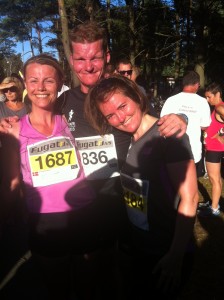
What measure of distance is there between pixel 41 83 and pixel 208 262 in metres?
2.75

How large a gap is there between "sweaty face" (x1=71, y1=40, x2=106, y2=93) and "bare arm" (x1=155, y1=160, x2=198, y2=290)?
3.79 feet

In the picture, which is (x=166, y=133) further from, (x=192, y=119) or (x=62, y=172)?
(x=192, y=119)

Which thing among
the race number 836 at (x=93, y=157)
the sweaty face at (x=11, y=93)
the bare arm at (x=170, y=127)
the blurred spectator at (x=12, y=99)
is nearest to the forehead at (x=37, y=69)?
the race number 836 at (x=93, y=157)

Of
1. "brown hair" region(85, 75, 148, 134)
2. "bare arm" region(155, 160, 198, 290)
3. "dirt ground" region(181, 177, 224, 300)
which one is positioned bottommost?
"dirt ground" region(181, 177, 224, 300)

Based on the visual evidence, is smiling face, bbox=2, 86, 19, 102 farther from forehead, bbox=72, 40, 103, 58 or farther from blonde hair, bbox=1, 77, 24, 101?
forehead, bbox=72, 40, 103, 58

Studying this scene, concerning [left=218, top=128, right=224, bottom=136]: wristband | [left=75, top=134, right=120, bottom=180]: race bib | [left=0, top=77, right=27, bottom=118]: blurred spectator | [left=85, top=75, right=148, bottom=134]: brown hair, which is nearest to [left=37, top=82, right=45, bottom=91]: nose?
[left=85, top=75, right=148, bottom=134]: brown hair

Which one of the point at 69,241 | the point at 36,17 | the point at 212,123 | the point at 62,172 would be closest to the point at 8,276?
the point at 69,241

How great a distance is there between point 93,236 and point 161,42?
2117cm

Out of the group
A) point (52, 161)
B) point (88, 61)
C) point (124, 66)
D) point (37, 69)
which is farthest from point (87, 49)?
point (124, 66)

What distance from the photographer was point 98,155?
251 centimetres

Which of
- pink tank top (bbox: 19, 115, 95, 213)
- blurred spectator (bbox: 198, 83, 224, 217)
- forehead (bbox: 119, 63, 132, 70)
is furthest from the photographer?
forehead (bbox: 119, 63, 132, 70)

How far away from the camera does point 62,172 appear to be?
7.55 feet

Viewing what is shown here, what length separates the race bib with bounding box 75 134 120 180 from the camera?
8.14 ft

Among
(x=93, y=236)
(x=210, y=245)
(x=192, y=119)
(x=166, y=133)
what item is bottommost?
(x=210, y=245)
